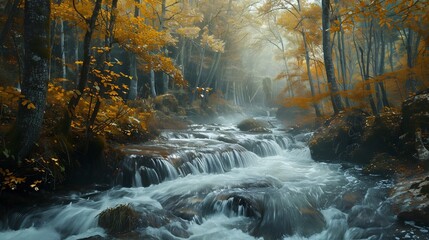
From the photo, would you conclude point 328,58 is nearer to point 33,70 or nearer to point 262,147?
point 262,147

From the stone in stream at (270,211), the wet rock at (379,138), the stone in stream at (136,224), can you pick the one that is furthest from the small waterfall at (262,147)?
the stone in stream at (136,224)

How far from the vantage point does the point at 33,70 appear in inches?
211

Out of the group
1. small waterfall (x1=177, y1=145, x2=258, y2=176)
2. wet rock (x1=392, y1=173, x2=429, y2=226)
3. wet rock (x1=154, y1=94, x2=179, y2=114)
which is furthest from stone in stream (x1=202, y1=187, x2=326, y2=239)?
wet rock (x1=154, y1=94, x2=179, y2=114)

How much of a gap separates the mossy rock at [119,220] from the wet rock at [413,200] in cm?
474

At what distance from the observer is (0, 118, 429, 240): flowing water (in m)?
5.38

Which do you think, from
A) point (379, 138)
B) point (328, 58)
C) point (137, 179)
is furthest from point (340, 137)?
point (137, 179)

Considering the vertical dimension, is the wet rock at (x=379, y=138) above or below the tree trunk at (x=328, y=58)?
below

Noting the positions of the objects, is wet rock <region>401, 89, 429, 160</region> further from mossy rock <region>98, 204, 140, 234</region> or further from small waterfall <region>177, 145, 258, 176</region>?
mossy rock <region>98, 204, 140, 234</region>

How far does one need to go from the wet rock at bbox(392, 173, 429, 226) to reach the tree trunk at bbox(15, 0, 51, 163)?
6813mm

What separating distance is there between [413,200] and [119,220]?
5.35 metres

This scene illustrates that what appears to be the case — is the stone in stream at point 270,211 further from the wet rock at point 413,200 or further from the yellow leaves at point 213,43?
the yellow leaves at point 213,43

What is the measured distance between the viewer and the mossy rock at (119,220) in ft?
16.9

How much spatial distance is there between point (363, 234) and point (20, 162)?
6.20 m

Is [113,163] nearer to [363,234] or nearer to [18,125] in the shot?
[18,125]
